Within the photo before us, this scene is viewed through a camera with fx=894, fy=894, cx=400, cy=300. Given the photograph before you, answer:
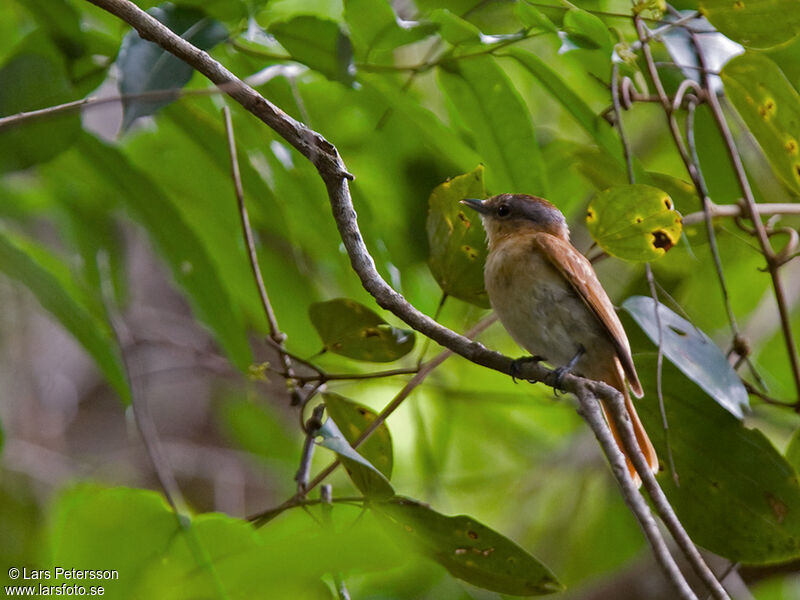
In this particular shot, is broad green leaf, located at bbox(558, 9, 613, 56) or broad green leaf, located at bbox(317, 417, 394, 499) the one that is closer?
broad green leaf, located at bbox(317, 417, 394, 499)

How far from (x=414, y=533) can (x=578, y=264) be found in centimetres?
92

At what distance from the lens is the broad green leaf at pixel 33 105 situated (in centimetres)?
178

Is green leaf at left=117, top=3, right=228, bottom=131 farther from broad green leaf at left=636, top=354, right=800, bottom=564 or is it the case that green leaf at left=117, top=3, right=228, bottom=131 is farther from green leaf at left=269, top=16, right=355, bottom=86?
broad green leaf at left=636, top=354, right=800, bottom=564

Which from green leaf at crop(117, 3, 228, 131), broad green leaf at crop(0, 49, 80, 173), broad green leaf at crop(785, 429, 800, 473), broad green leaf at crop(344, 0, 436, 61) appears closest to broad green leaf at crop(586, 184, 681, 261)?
broad green leaf at crop(344, 0, 436, 61)

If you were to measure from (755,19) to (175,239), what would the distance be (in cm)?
128

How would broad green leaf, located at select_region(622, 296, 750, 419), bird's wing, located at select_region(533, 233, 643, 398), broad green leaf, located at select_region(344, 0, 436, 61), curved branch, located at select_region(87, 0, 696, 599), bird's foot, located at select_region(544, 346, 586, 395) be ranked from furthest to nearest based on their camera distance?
1. bird's wing, located at select_region(533, 233, 643, 398)
2. broad green leaf, located at select_region(344, 0, 436, 61)
3. broad green leaf, located at select_region(622, 296, 750, 419)
4. bird's foot, located at select_region(544, 346, 586, 395)
5. curved branch, located at select_region(87, 0, 696, 599)

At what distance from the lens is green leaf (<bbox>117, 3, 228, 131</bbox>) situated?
64.3 inches

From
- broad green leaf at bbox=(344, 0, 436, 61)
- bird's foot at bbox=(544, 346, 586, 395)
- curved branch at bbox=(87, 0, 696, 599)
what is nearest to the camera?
curved branch at bbox=(87, 0, 696, 599)

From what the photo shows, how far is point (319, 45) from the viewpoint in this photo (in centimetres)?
182

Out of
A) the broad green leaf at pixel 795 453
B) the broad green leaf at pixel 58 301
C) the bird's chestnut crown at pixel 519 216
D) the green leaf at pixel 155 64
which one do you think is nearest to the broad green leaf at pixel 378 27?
the green leaf at pixel 155 64

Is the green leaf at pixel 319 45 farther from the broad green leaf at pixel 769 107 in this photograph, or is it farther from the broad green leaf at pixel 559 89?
the broad green leaf at pixel 769 107

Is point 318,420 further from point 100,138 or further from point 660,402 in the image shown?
point 100,138

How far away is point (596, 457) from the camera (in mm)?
3156

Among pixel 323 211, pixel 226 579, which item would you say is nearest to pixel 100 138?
pixel 323 211
